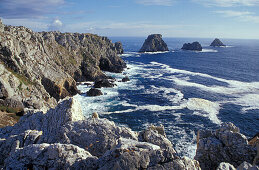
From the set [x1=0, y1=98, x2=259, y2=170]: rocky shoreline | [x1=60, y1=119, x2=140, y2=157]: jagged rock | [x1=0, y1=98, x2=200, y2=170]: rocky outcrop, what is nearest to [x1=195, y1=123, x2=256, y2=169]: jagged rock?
[x1=0, y1=98, x2=259, y2=170]: rocky shoreline

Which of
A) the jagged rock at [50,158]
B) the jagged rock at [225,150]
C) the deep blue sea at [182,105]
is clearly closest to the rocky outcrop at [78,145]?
the jagged rock at [50,158]

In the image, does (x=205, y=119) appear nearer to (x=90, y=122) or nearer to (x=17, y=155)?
(x=90, y=122)

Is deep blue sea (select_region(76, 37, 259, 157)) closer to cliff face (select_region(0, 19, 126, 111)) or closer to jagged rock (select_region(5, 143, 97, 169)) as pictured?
cliff face (select_region(0, 19, 126, 111))

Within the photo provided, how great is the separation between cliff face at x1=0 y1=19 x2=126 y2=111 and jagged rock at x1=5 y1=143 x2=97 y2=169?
32.2m

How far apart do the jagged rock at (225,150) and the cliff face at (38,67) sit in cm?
3536

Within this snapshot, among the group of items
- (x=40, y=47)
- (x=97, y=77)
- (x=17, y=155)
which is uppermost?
(x=40, y=47)

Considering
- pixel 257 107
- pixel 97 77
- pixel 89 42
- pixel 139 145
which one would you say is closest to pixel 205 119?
pixel 257 107

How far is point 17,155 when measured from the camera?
1173 cm

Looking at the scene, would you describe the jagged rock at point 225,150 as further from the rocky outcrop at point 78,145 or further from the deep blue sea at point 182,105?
the deep blue sea at point 182,105

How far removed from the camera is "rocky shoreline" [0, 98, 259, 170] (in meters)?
10.3

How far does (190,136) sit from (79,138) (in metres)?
31.7

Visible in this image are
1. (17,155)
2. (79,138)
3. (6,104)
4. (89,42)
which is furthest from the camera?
(89,42)

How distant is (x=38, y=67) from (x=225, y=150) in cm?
5884

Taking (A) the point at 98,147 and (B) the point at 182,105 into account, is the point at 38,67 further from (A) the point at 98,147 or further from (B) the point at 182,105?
(A) the point at 98,147
